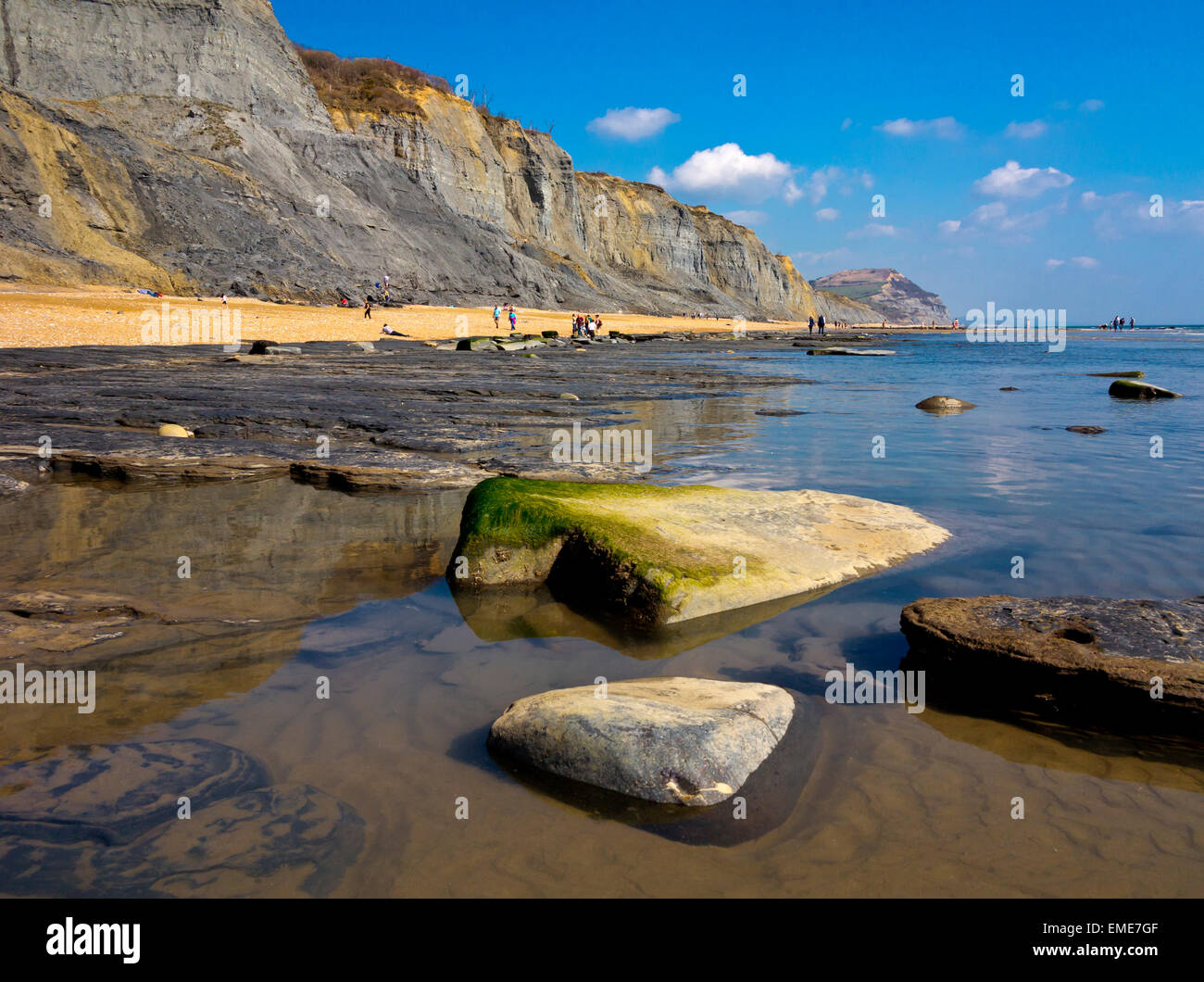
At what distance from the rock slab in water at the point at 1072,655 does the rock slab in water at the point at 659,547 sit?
3.39 ft

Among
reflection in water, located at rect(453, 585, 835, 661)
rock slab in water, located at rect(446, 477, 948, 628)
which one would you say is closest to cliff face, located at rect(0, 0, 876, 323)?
rock slab in water, located at rect(446, 477, 948, 628)

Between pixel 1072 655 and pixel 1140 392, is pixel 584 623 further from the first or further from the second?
pixel 1140 392

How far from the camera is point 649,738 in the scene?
2.77 meters

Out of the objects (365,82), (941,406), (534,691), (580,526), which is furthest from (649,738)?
(365,82)

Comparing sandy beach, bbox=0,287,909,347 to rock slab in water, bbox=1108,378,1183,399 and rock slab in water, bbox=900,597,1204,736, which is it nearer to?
rock slab in water, bbox=900,597,1204,736

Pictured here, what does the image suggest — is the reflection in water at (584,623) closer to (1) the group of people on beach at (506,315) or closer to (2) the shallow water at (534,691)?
(2) the shallow water at (534,691)

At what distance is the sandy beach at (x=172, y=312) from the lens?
23578mm

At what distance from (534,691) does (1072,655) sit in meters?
2.35

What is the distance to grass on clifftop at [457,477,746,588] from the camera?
437 cm

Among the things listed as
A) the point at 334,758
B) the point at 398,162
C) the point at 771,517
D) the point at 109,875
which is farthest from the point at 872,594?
the point at 398,162

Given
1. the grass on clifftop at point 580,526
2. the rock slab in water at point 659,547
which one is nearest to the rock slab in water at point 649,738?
the rock slab in water at point 659,547

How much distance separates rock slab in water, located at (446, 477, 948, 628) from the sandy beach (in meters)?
22.4

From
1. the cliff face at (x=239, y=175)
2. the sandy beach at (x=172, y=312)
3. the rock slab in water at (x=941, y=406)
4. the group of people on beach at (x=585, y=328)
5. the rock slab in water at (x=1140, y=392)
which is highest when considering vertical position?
the cliff face at (x=239, y=175)

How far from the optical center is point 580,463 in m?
8.15
